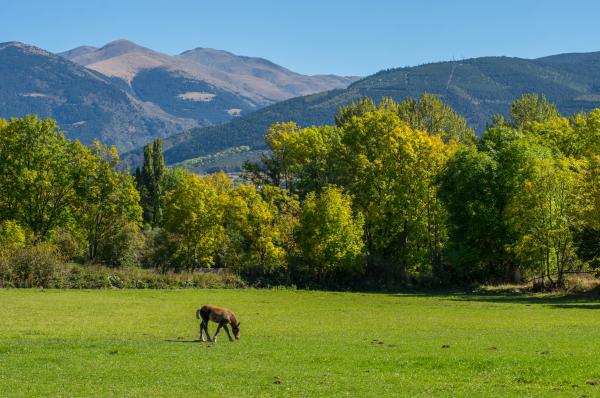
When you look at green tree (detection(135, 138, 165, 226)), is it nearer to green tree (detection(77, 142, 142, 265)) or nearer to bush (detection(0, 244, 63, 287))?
green tree (detection(77, 142, 142, 265))

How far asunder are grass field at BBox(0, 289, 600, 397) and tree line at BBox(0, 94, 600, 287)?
83.0 feet

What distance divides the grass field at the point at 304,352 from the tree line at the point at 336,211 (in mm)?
25310

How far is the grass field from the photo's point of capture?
2155cm

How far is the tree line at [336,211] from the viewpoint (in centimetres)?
7962

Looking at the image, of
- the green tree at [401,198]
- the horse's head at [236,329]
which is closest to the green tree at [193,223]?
the green tree at [401,198]

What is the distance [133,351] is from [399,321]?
21435 millimetres

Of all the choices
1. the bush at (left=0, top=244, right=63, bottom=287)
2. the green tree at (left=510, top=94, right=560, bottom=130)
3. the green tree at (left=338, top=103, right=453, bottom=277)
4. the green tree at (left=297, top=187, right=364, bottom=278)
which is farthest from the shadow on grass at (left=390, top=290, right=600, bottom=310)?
the green tree at (left=510, top=94, right=560, bottom=130)

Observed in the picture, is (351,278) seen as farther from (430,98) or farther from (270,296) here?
(430,98)

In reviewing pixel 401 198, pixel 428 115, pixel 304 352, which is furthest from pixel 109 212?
pixel 304 352

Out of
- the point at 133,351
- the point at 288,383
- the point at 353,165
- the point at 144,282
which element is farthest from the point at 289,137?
the point at 288,383

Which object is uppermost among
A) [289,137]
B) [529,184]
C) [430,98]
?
[430,98]

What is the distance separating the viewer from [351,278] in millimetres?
89688

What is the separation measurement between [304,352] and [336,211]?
2296 inches

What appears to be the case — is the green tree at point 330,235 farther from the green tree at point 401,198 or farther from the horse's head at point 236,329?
the horse's head at point 236,329
